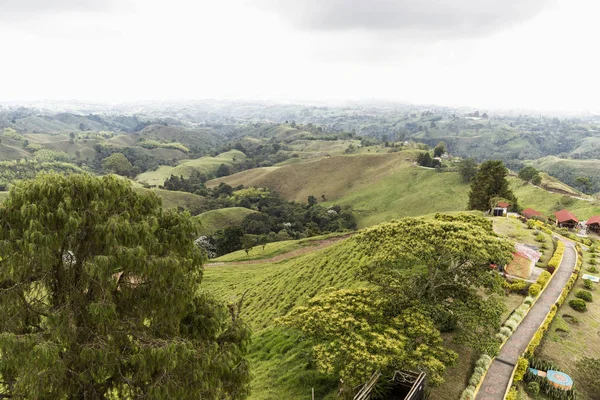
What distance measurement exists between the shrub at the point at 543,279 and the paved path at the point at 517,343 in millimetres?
591

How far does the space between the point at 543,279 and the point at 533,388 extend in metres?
17.4

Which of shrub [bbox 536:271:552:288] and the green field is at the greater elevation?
shrub [bbox 536:271:552:288]

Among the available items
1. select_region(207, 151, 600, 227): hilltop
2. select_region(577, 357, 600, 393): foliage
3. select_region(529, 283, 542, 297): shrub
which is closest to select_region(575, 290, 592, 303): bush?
select_region(529, 283, 542, 297): shrub

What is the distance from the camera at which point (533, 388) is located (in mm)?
21938

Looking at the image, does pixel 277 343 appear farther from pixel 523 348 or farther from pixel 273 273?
pixel 273 273

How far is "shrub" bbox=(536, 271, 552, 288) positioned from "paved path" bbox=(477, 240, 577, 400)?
0.59 meters

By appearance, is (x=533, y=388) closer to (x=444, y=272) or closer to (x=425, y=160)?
(x=444, y=272)

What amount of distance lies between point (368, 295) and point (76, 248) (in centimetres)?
1722

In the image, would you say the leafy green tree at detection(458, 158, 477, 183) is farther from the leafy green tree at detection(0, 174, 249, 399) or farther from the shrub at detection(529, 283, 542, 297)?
the leafy green tree at detection(0, 174, 249, 399)

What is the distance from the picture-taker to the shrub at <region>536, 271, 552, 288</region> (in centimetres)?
3528

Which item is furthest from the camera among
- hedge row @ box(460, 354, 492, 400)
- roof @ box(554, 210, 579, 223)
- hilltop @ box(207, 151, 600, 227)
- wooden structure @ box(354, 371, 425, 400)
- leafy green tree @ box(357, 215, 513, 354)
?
hilltop @ box(207, 151, 600, 227)

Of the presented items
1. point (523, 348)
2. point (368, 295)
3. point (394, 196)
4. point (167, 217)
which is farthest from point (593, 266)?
point (394, 196)

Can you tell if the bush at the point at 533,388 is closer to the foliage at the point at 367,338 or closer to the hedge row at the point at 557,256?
the foliage at the point at 367,338

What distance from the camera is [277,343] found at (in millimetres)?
29516
